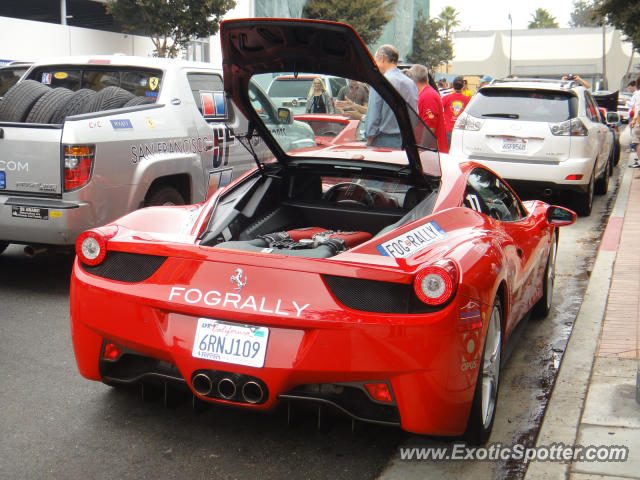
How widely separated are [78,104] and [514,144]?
18.5 feet

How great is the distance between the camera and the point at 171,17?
27672 millimetres

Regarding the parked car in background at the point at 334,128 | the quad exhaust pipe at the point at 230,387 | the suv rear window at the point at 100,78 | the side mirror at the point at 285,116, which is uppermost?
the suv rear window at the point at 100,78

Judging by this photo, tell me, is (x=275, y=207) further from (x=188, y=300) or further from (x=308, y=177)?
(x=188, y=300)

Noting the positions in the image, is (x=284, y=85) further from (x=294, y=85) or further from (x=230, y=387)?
(x=230, y=387)

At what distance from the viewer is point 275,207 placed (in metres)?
4.89

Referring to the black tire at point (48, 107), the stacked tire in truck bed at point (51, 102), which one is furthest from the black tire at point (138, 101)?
the black tire at point (48, 107)

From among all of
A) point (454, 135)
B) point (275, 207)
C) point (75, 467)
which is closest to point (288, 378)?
point (75, 467)

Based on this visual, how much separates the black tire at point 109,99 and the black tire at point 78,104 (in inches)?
1.7

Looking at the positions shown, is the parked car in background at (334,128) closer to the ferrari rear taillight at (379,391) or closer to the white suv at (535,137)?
the ferrari rear taillight at (379,391)

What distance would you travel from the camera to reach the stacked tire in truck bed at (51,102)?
22.2 ft

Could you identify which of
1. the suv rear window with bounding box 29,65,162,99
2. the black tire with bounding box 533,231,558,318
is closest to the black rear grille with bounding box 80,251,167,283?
the black tire with bounding box 533,231,558,318

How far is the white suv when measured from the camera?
1000 centimetres

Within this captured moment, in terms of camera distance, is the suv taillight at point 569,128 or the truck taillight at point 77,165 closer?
the truck taillight at point 77,165

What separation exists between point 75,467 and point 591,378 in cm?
291
